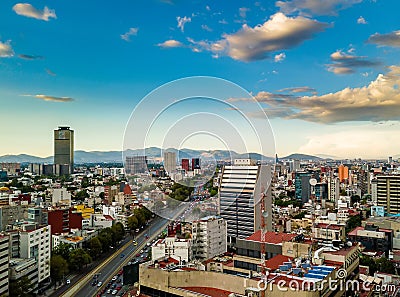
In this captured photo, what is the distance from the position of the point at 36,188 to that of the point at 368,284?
12130mm

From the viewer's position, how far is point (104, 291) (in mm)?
4449

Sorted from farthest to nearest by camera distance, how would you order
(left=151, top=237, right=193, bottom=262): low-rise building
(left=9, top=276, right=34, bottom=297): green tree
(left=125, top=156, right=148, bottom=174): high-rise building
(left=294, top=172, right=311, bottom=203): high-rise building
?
1. (left=294, top=172, right=311, bottom=203): high-rise building
2. (left=151, top=237, right=193, bottom=262): low-rise building
3. (left=9, top=276, right=34, bottom=297): green tree
4. (left=125, top=156, right=148, bottom=174): high-rise building

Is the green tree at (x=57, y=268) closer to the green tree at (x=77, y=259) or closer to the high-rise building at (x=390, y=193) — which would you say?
the green tree at (x=77, y=259)

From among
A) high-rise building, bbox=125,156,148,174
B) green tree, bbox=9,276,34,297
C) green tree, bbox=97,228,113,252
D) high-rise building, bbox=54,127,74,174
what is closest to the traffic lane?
green tree, bbox=97,228,113,252

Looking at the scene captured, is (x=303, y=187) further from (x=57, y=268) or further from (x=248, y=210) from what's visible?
(x=57, y=268)

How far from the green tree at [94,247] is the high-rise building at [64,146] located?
17584 mm

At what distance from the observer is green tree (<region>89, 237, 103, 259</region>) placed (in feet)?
19.7

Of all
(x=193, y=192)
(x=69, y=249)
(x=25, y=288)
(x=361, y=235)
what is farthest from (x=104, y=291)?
(x=361, y=235)

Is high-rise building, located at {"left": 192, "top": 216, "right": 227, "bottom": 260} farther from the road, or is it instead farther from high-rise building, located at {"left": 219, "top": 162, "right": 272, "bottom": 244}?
the road

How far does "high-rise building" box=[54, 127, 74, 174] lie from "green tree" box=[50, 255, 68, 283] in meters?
18.6

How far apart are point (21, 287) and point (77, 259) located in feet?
4.10

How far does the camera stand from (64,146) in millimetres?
22844

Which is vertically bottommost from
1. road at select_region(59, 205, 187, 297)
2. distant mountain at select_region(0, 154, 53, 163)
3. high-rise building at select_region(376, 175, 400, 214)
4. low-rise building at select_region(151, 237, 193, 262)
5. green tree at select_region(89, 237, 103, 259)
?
road at select_region(59, 205, 187, 297)

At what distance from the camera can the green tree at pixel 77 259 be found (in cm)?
529
